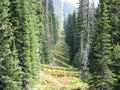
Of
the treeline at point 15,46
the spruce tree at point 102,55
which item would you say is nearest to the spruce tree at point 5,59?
the treeline at point 15,46

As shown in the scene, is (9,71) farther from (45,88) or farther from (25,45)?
(45,88)

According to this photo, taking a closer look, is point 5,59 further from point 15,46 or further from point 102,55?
point 102,55

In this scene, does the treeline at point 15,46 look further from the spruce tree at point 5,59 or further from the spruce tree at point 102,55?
the spruce tree at point 102,55

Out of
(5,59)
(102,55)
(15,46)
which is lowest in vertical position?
(102,55)

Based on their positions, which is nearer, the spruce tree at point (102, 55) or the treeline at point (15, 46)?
the treeline at point (15, 46)

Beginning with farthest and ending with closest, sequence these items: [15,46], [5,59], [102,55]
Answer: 1. [15,46]
2. [102,55]
3. [5,59]

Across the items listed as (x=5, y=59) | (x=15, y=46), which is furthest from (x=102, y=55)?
(x=5, y=59)

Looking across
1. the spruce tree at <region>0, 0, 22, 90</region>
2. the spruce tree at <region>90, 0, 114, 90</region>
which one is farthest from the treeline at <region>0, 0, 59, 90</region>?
the spruce tree at <region>90, 0, 114, 90</region>

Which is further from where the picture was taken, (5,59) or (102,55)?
(102,55)

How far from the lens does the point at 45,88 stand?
2006cm

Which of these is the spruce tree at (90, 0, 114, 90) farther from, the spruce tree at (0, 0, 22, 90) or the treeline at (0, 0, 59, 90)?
the spruce tree at (0, 0, 22, 90)

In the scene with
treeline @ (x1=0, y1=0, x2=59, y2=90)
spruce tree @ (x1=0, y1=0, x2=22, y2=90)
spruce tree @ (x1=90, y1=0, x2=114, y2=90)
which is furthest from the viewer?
spruce tree @ (x1=90, y1=0, x2=114, y2=90)

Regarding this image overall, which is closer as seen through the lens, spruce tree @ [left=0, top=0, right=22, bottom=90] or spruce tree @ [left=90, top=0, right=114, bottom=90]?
spruce tree @ [left=0, top=0, right=22, bottom=90]

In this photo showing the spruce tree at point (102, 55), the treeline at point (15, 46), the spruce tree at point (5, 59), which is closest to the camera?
the spruce tree at point (5, 59)
